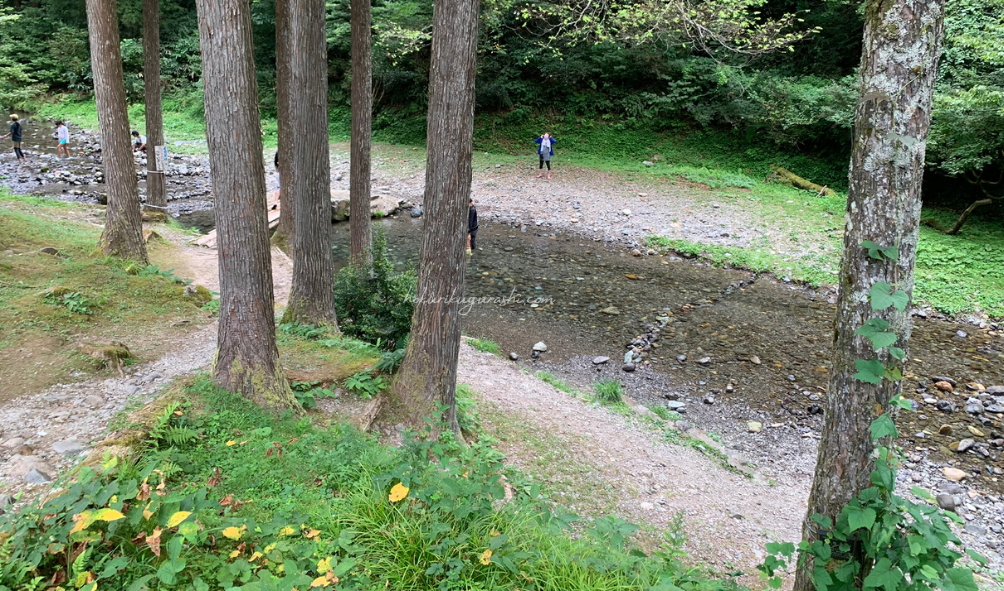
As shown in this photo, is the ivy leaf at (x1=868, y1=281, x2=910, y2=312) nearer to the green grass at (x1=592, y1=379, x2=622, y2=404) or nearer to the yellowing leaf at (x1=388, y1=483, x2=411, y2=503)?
the yellowing leaf at (x1=388, y1=483, x2=411, y2=503)

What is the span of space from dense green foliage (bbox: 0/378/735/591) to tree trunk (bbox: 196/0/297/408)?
2.41ft

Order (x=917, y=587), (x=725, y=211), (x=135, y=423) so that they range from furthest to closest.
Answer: (x=725, y=211)
(x=135, y=423)
(x=917, y=587)

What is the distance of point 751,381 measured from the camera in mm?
8211

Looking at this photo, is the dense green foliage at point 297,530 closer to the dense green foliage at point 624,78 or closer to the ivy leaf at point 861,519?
the ivy leaf at point 861,519

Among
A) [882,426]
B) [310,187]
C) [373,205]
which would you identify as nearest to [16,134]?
[373,205]

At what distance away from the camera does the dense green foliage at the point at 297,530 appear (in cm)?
265

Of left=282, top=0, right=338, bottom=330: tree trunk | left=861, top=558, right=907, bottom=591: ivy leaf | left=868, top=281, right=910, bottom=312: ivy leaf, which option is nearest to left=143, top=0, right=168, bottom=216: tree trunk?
left=282, top=0, right=338, bottom=330: tree trunk

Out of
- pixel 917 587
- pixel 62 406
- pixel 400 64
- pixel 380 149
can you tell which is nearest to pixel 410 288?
pixel 62 406

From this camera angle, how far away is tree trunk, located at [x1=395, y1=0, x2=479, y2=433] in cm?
436

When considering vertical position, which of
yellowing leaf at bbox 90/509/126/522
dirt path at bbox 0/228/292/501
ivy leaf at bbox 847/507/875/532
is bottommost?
dirt path at bbox 0/228/292/501

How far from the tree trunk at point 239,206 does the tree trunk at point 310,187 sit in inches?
89.1

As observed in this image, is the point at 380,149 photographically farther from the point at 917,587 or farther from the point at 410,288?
the point at 917,587

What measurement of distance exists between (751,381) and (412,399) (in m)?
5.44

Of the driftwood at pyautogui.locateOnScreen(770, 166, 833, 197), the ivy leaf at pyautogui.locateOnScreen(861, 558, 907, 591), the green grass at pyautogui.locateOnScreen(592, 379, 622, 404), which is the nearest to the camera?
the ivy leaf at pyautogui.locateOnScreen(861, 558, 907, 591)
